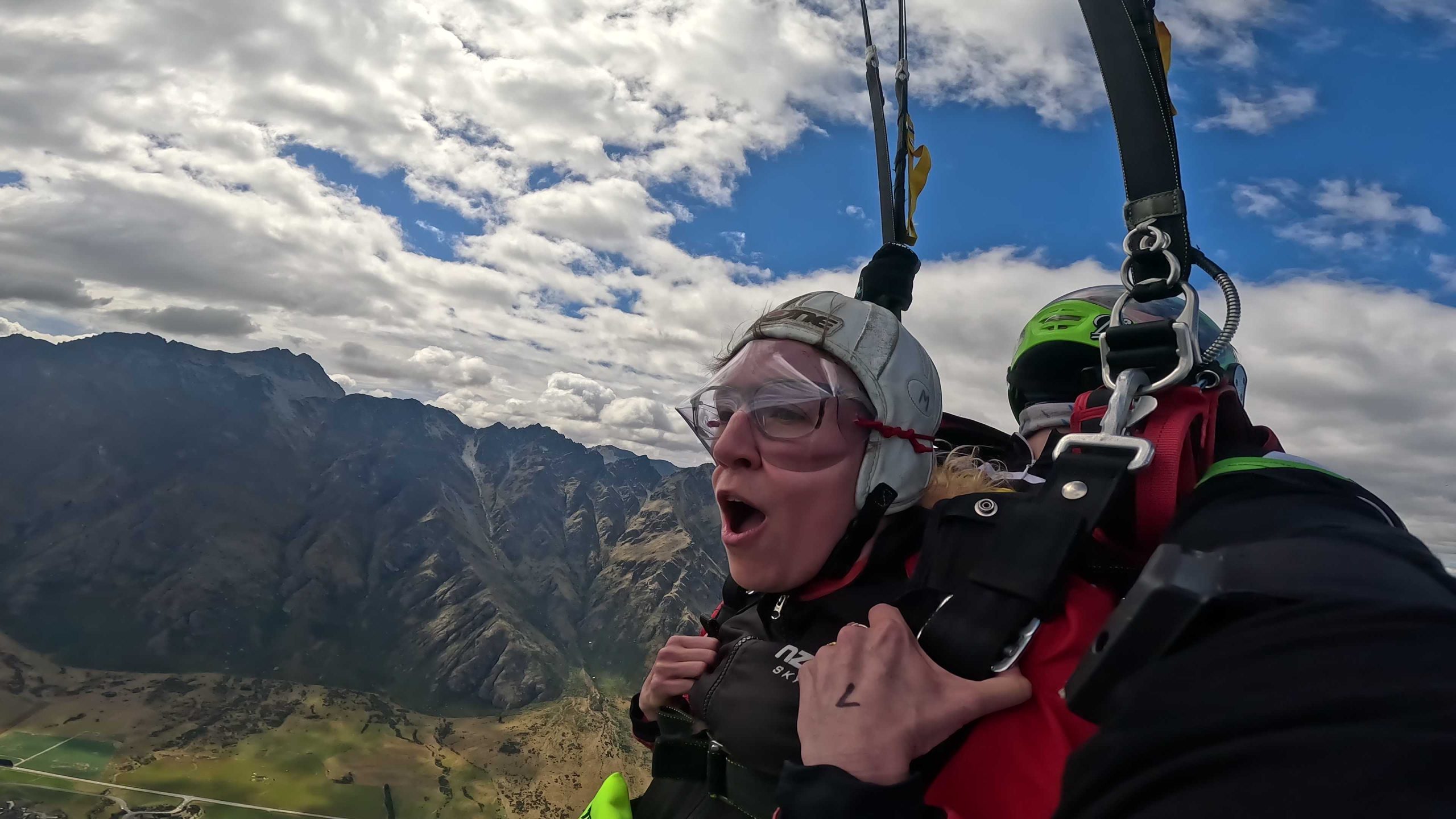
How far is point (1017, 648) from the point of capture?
1.97m

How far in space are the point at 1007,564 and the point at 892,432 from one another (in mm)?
1226

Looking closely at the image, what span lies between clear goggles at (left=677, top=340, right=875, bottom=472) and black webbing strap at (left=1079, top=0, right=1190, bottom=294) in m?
1.29

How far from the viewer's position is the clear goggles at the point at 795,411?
3170 mm

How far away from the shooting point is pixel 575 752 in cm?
16975

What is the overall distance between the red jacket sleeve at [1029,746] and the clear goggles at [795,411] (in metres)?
1.31

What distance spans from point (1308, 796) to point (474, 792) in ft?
571

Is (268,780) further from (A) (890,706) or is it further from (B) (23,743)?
(A) (890,706)

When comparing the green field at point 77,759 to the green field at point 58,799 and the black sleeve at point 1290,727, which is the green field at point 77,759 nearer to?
the green field at point 58,799

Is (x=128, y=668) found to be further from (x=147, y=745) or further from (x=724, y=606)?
(x=724, y=606)

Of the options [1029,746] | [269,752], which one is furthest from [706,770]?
[269,752]

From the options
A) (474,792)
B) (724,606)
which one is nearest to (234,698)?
(474,792)

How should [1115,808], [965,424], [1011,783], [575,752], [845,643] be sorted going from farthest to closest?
[575,752] → [965,424] → [845,643] → [1011,783] → [1115,808]

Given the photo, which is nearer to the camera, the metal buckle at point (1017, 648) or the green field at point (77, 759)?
the metal buckle at point (1017, 648)

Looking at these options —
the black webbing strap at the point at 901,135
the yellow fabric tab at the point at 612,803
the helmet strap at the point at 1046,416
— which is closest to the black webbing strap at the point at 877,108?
the black webbing strap at the point at 901,135
